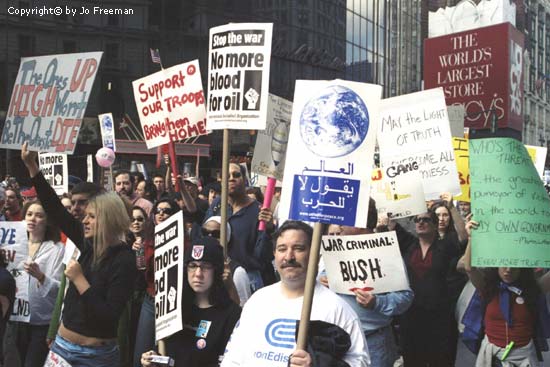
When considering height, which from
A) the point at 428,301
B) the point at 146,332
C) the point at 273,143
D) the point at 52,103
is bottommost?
the point at 146,332

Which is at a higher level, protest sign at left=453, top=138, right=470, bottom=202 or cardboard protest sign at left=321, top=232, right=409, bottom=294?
protest sign at left=453, top=138, right=470, bottom=202

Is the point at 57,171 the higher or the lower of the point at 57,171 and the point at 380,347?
the higher

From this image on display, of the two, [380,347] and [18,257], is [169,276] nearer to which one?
[380,347]

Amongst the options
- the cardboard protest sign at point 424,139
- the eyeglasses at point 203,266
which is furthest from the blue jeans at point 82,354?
the cardboard protest sign at point 424,139

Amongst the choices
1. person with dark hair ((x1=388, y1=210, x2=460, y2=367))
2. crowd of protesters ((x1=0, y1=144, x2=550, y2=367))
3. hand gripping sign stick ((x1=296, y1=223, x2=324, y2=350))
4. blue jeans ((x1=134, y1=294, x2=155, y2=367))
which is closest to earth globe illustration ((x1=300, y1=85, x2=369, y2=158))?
crowd of protesters ((x1=0, y1=144, x2=550, y2=367))

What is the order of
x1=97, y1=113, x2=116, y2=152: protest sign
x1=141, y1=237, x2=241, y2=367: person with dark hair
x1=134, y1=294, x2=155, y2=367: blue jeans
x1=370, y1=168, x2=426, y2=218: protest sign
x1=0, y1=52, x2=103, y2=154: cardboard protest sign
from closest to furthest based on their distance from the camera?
x1=141, y1=237, x2=241, y2=367: person with dark hair, x1=134, y1=294, x2=155, y2=367: blue jeans, x1=370, y1=168, x2=426, y2=218: protest sign, x1=0, y1=52, x2=103, y2=154: cardboard protest sign, x1=97, y1=113, x2=116, y2=152: protest sign

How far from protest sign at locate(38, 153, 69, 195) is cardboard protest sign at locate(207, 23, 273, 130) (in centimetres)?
269

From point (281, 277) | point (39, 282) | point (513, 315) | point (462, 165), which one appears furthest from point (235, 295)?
point (462, 165)

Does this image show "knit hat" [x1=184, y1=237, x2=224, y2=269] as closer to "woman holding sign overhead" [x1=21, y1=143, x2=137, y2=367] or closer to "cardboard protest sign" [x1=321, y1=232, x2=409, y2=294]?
"woman holding sign overhead" [x1=21, y1=143, x2=137, y2=367]

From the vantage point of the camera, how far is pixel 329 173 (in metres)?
3.44

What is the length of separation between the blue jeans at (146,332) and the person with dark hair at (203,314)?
4.13ft

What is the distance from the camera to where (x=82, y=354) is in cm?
402

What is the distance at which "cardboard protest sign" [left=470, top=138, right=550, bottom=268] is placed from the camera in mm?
4605

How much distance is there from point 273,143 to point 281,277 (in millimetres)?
4343
